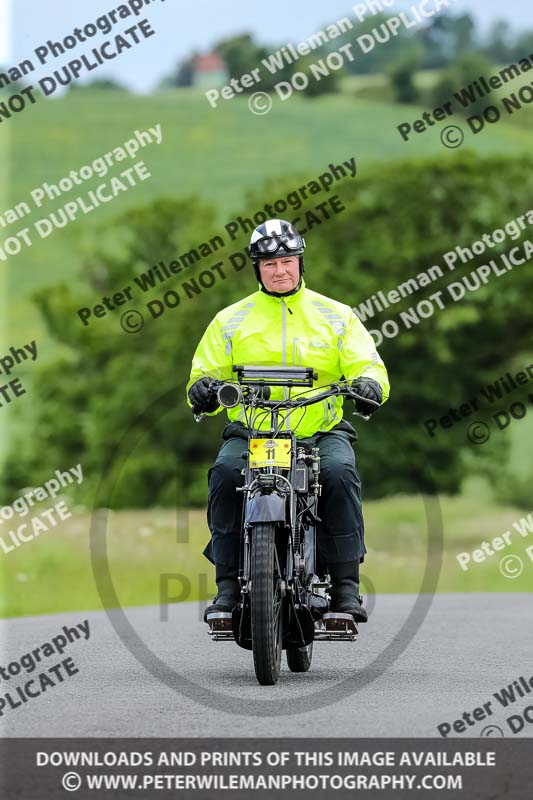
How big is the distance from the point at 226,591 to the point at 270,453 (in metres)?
0.78

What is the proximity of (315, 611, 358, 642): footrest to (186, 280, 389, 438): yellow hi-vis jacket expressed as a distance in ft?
3.23

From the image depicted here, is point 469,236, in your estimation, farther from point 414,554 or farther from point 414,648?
point 414,648


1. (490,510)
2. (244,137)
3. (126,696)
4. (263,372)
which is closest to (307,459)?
(263,372)

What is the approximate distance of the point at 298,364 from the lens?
26.7 ft

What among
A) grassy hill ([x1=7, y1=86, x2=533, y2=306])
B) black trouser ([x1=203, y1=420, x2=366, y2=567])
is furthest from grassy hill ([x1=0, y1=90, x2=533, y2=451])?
black trouser ([x1=203, y1=420, x2=366, y2=567])

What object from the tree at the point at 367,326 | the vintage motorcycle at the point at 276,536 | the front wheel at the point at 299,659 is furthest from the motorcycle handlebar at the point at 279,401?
the tree at the point at 367,326

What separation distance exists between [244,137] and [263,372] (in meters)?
75.4

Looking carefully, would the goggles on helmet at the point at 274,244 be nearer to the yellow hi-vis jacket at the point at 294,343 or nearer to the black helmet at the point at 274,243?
the black helmet at the point at 274,243

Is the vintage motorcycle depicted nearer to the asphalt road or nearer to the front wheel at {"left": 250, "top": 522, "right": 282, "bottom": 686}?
the front wheel at {"left": 250, "top": 522, "right": 282, "bottom": 686}

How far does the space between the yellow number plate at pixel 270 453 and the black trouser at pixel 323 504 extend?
224mm

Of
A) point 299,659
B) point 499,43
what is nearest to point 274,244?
point 299,659

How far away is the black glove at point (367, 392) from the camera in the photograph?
781 centimetres

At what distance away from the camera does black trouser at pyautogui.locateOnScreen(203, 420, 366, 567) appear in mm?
7926
